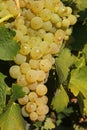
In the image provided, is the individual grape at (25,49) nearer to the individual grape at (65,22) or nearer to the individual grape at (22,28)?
the individual grape at (22,28)

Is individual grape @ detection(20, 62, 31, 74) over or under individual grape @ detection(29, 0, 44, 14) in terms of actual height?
under

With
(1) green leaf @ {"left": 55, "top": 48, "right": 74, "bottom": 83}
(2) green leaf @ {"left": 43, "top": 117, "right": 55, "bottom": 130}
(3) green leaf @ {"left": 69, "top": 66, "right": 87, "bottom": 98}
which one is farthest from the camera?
(2) green leaf @ {"left": 43, "top": 117, "right": 55, "bottom": 130}

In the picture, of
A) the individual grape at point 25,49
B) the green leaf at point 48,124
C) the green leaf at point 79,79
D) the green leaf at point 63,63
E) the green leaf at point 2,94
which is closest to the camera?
the green leaf at point 2,94

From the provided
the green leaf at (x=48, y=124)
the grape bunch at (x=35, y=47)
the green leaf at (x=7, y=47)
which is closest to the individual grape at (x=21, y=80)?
the grape bunch at (x=35, y=47)

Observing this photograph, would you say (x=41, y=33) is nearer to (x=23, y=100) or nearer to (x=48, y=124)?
(x=23, y=100)

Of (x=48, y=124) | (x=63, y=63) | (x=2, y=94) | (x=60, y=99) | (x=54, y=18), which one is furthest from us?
(x=48, y=124)

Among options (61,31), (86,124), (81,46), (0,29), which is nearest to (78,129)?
(86,124)

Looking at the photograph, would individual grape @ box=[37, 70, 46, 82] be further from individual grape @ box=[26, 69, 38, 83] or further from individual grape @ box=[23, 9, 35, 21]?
individual grape @ box=[23, 9, 35, 21]

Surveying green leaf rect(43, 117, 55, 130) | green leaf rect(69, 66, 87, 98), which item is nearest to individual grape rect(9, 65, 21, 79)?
green leaf rect(69, 66, 87, 98)

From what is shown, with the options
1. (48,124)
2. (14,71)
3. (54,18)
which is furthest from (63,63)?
(48,124)
